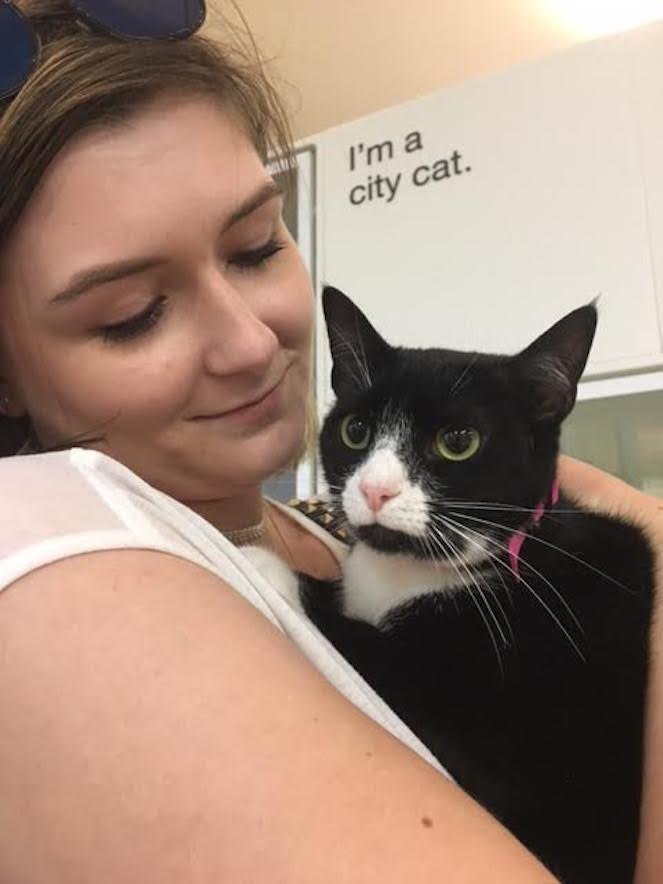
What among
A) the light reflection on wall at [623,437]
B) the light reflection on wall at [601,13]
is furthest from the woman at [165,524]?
the light reflection on wall at [601,13]

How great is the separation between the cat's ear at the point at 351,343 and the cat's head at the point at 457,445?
6 cm

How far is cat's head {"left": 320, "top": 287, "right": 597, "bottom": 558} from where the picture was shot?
89 centimetres

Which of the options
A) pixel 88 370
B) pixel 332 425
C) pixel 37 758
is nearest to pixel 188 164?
pixel 88 370

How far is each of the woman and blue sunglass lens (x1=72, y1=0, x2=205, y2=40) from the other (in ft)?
0.05

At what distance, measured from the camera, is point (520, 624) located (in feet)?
2.68

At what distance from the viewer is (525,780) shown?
0.74 meters

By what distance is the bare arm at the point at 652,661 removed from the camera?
0.67m

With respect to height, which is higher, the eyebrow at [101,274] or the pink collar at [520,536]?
the eyebrow at [101,274]

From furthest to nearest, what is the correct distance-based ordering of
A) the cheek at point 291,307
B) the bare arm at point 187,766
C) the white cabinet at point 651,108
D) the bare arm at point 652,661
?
1. the white cabinet at point 651,108
2. the cheek at point 291,307
3. the bare arm at point 652,661
4. the bare arm at point 187,766

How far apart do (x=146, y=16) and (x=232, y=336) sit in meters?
0.32

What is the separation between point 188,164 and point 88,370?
0.20 metres

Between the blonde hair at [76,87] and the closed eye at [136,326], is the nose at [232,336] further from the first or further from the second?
the blonde hair at [76,87]

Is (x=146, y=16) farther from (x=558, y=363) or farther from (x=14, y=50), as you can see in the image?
(x=558, y=363)

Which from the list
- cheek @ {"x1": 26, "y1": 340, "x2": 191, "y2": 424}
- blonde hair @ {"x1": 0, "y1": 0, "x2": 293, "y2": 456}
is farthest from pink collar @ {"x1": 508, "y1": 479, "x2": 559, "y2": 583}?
blonde hair @ {"x1": 0, "y1": 0, "x2": 293, "y2": 456}
